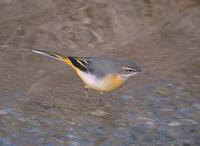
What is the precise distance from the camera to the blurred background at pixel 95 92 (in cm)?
705

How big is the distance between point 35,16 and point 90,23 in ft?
2.99

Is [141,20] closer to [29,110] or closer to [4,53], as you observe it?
[4,53]

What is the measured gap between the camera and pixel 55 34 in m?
10.0

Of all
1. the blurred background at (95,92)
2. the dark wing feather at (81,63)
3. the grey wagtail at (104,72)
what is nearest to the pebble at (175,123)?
the blurred background at (95,92)

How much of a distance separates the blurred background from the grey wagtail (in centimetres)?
36

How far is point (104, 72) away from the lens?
7477 mm

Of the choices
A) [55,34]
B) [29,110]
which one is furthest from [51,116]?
[55,34]

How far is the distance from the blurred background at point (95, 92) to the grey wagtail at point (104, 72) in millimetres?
359

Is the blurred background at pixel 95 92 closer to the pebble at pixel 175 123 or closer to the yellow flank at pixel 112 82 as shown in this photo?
the pebble at pixel 175 123

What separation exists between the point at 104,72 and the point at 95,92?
2.69 feet

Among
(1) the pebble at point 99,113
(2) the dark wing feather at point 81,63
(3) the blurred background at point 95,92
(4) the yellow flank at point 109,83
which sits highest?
(2) the dark wing feather at point 81,63

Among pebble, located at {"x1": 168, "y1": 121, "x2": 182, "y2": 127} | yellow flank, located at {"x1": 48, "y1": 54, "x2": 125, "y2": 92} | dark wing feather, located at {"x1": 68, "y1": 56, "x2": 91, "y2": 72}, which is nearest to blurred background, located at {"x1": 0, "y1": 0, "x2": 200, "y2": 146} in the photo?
pebble, located at {"x1": 168, "y1": 121, "x2": 182, "y2": 127}

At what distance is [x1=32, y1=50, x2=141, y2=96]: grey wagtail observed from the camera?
24.3 feet

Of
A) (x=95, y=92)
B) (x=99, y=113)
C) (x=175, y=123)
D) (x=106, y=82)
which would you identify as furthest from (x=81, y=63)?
(x=175, y=123)
